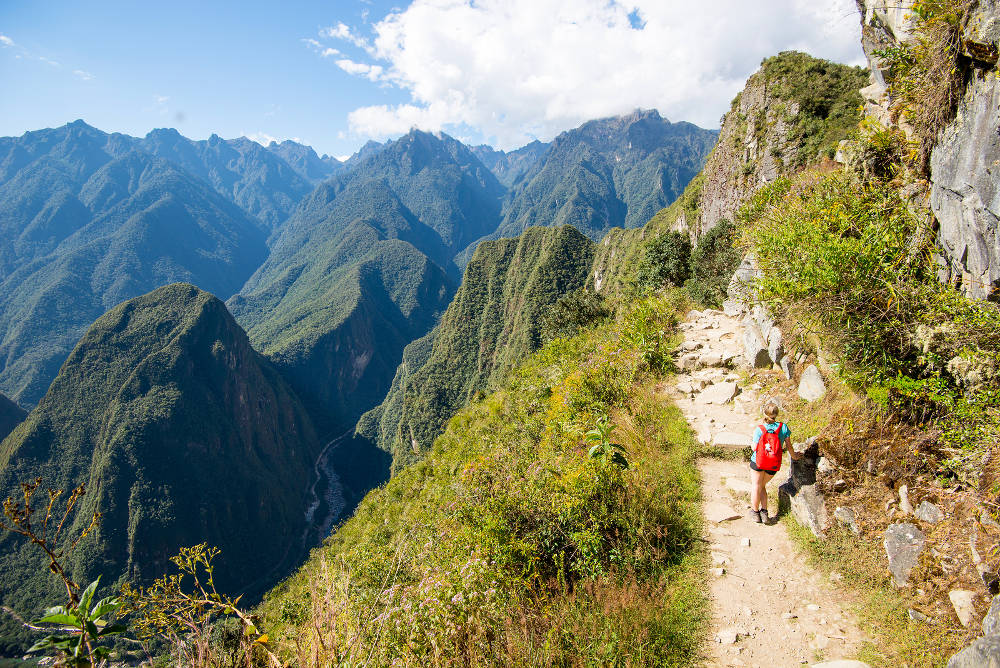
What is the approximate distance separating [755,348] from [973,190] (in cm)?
423

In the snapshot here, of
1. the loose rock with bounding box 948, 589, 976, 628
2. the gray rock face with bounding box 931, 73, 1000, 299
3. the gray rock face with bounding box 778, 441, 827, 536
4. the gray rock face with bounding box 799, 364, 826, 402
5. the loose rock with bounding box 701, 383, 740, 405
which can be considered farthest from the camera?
the loose rock with bounding box 701, 383, 740, 405

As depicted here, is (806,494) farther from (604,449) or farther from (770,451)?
(604,449)

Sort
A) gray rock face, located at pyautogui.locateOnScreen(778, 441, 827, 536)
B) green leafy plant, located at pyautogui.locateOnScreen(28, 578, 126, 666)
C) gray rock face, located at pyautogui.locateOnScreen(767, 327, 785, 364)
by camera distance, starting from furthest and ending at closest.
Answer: gray rock face, located at pyautogui.locateOnScreen(767, 327, 785, 364) → gray rock face, located at pyautogui.locateOnScreen(778, 441, 827, 536) → green leafy plant, located at pyautogui.locateOnScreen(28, 578, 126, 666)

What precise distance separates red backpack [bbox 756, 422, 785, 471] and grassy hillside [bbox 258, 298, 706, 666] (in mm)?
1093

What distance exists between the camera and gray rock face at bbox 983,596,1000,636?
3.66 meters

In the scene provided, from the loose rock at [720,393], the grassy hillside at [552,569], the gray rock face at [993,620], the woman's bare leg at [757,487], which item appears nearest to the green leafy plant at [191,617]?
the grassy hillside at [552,569]

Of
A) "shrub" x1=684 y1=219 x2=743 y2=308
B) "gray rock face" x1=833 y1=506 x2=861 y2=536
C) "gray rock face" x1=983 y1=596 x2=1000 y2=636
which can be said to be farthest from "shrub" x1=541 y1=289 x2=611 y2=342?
"gray rock face" x1=983 y1=596 x2=1000 y2=636

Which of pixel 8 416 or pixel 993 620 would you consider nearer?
pixel 993 620

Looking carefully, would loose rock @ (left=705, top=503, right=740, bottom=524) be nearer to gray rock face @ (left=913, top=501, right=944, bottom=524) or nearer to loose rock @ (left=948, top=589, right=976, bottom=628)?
gray rock face @ (left=913, top=501, right=944, bottom=524)

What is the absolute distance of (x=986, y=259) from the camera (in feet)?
16.3

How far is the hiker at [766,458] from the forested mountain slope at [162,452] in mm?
87588

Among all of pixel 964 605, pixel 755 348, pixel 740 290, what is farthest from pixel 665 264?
pixel 964 605

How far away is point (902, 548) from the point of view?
15.5 feet

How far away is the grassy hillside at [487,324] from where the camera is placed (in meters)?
84.7
